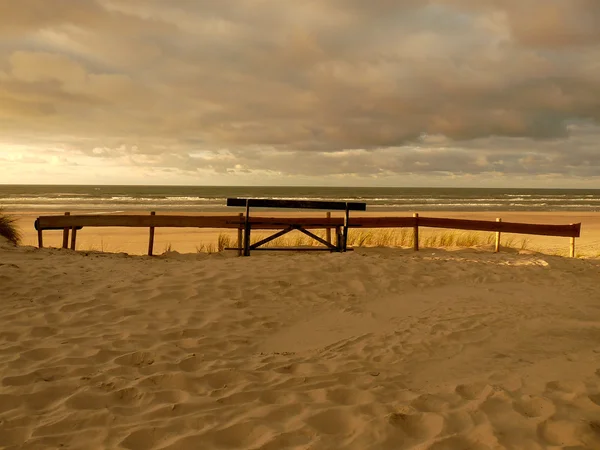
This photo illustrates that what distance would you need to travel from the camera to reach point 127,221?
11617 mm

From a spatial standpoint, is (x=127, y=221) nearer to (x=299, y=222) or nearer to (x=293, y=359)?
(x=299, y=222)

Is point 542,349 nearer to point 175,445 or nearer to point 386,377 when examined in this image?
point 386,377

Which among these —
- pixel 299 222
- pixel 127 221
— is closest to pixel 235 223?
pixel 299 222

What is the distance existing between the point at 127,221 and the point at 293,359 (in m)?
8.19

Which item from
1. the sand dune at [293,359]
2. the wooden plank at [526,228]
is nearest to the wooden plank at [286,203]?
the sand dune at [293,359]

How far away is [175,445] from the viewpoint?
3.06 meters

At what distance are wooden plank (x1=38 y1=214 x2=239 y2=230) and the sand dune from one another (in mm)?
3371

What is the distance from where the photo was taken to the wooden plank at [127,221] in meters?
11.5

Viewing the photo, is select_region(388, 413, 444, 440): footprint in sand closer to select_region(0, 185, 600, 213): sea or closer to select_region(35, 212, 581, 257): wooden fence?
select_region(35, 212, 581, 257): wooden fence

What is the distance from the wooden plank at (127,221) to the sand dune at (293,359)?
3.37 m

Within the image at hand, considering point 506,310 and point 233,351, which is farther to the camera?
point 506,310

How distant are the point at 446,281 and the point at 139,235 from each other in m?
14.3

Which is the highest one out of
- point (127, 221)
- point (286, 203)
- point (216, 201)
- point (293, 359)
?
point (286, 203)

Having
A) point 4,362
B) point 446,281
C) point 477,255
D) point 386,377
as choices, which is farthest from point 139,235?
point 386,377
